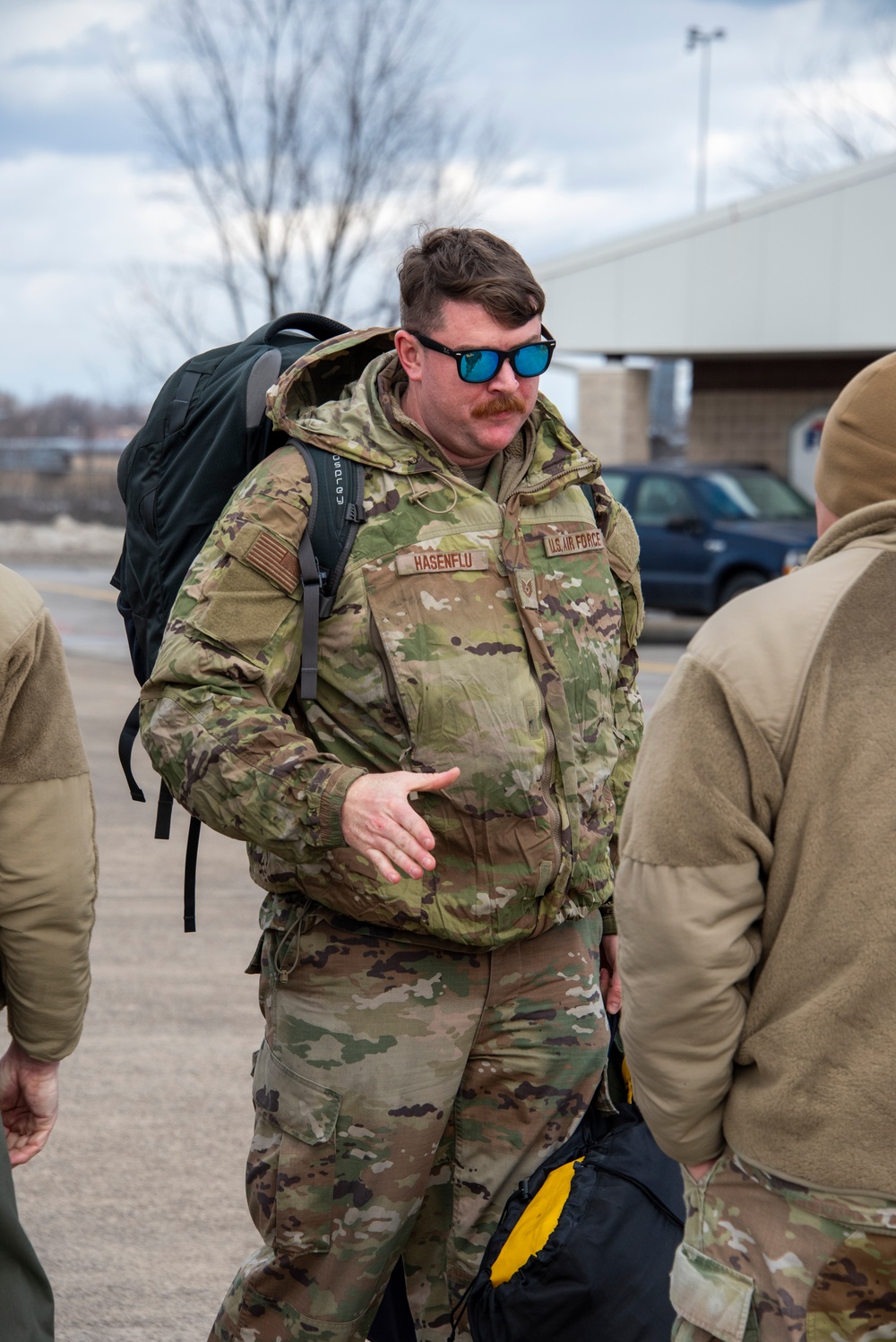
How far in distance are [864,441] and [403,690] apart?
3.17 ft

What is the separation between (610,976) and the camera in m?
Result: 3.14

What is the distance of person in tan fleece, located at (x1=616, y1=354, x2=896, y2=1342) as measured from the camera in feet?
6.23

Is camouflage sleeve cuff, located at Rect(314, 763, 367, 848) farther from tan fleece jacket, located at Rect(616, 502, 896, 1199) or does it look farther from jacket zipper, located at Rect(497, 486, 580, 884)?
tan fleece jacket, located at Rect(616, 502, 896, 1199)

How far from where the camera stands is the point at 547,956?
281 cm

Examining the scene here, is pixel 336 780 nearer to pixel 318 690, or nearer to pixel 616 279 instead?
pixel 318 690

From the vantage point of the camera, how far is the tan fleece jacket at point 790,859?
1897mm

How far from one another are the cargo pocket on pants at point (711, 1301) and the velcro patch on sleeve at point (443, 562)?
3.99 feet

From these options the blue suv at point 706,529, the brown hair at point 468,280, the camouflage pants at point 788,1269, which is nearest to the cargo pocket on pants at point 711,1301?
the camouflage pants at point 788,1269

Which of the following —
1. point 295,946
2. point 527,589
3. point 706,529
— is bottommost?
point 706,529

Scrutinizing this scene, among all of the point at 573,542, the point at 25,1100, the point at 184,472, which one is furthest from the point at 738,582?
the point at 25,1100

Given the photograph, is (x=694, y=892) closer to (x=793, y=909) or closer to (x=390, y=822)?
(x=793, y=909)

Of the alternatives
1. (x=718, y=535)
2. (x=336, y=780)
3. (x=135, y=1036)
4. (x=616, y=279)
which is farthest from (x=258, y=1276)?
(x=616, y=279)

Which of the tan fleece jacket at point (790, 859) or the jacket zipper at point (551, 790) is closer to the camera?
the tan fleece jacket at point (790, 859)

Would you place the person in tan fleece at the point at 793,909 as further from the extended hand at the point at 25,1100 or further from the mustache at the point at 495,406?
the extended hand at the point at 25,1100
